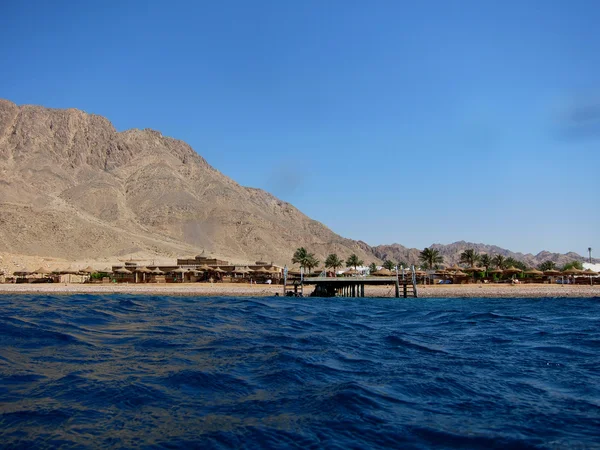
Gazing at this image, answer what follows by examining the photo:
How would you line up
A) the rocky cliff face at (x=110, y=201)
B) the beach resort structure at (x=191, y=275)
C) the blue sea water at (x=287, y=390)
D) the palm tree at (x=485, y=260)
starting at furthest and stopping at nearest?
the rocky cliff face at (x=110, y=201), the palm tree at (x=485, y=260), the beach resort structure at (x=191, y=275), the blue sea water at (x=287, y=390)

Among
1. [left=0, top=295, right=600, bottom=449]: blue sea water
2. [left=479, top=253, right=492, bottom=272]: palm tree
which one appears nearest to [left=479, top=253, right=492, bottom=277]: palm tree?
[left=479, top=253, right=492, bottom=272]: palm tree

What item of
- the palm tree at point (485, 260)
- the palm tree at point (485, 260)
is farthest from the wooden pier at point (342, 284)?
the palm tree at point (485, 260)

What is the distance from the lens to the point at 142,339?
574 inches

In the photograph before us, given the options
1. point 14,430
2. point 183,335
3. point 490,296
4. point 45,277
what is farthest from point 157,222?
point 14,430

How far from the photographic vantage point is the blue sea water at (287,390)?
6.86m

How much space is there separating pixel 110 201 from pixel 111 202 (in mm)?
734

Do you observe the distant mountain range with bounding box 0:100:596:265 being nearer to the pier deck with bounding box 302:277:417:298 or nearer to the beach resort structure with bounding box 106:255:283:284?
the beach resort structure with bounding box 106:255:283:284

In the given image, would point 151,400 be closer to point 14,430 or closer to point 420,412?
point 14,430

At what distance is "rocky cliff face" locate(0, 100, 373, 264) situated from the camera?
112062 mm

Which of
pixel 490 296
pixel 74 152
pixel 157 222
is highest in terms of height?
pixel 74 152

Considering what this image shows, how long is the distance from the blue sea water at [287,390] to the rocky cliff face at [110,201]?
99263mm

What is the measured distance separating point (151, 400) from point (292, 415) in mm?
2297

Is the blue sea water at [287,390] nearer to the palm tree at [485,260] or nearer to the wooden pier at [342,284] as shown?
the wooden pier at [342,284]

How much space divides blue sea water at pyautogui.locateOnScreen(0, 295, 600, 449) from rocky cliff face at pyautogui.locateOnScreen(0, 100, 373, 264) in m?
99.3
